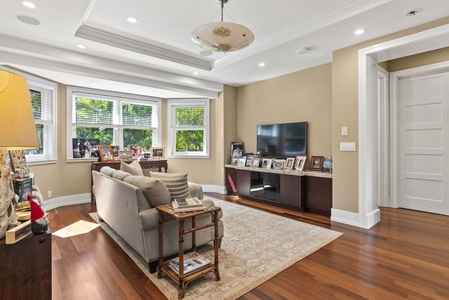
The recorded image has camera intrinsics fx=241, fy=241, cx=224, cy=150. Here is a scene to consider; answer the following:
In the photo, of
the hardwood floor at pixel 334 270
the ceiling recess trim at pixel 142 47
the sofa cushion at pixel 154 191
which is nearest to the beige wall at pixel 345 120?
the hardwood floor at pixel 334 270

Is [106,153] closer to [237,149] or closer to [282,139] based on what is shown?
[237,149]

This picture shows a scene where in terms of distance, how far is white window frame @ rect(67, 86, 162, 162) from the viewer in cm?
478

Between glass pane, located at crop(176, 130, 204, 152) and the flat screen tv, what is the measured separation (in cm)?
155

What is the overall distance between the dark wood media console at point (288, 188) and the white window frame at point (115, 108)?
231cm

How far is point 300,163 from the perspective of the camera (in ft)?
14.5

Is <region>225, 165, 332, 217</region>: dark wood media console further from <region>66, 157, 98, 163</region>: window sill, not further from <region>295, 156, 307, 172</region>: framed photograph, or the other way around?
<region>66, 157, 98, 163</region>: window sill

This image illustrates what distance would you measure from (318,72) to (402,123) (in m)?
1.76

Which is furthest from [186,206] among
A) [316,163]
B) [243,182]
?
[243,182]

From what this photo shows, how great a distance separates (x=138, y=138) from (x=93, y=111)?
1.11 m

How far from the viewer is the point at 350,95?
137 inches

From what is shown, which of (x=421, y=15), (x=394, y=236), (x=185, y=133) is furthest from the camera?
(x=185, y=133)

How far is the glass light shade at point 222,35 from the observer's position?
2166 millimetres

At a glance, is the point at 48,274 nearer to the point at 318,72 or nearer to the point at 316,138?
the point at 316,138

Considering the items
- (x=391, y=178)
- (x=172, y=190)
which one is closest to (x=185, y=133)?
(x=172, y=190)
